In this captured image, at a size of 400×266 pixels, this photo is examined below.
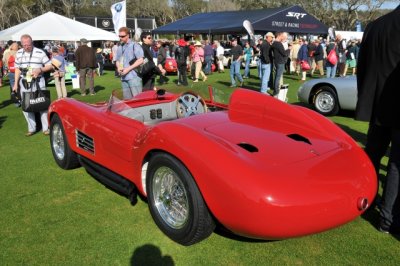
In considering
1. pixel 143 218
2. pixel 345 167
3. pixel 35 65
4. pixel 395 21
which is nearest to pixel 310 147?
pixel 345 167

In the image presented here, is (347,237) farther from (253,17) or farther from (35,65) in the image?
(253,17)

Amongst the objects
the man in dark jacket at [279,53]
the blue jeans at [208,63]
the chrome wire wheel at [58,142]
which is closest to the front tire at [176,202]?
the chrome wire wheel at [58,142]

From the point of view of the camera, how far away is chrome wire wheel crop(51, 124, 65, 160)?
476cm

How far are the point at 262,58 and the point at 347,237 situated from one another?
25.8ft

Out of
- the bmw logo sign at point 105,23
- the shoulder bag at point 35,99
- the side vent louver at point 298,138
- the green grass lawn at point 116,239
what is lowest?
the green grass lawn at point 116,239

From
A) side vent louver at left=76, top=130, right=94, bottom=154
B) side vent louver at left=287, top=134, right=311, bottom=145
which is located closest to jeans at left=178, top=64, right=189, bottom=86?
side vent louver at left=76, top=130, right=94, bottom=154

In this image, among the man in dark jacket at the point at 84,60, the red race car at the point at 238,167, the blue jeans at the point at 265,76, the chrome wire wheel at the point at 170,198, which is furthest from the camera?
the man in dark jacket at the point at 84,60

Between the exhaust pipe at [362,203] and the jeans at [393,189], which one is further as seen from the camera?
the jeans at [393,189]

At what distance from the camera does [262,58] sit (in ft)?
33.9

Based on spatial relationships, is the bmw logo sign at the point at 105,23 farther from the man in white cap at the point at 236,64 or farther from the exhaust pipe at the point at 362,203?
the exhaust pipe at the point at 362,203

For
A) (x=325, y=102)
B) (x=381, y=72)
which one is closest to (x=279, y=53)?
(x=325, y=102)

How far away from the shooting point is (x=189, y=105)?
13.4ft

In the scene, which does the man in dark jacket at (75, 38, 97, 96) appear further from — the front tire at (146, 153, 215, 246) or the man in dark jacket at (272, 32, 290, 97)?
the front tire at (146, 153, 215, 246)

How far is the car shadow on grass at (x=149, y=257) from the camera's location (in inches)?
109
